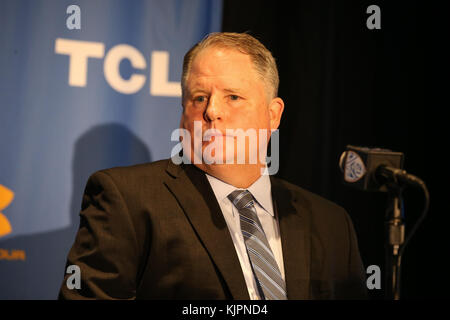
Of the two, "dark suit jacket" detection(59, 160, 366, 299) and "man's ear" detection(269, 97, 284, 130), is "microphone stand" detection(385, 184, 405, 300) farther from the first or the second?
"man's ear" detection(269, 97, 284, 130)

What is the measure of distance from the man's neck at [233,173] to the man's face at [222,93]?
0.07 metres

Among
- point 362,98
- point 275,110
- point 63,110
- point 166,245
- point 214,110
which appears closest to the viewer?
point 166,245

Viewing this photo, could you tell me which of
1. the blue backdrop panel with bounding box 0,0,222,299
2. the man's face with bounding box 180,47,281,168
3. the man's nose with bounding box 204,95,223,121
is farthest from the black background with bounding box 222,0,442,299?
the man's nose with bounding box 204,95,223,121

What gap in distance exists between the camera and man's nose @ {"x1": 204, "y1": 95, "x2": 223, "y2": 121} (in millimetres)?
1763

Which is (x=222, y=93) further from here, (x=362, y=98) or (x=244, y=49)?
(x=362, y=98)

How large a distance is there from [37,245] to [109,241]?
43.1 inches

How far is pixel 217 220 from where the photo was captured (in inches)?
66.0

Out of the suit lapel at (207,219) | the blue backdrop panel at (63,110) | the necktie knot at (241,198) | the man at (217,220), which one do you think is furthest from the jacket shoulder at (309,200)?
the blue backdrop panel at (63,110)

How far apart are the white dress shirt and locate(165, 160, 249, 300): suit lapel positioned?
2.1 inches

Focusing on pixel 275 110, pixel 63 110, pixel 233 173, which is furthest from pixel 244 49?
pixel 63 110

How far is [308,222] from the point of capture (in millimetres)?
1888

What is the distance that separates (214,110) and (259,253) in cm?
54

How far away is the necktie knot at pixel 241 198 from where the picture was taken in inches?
70.2
